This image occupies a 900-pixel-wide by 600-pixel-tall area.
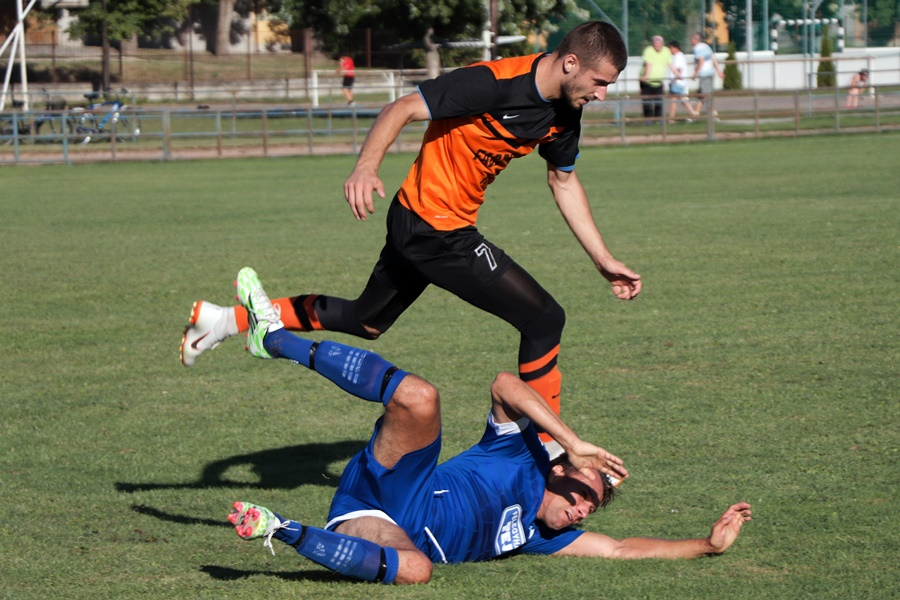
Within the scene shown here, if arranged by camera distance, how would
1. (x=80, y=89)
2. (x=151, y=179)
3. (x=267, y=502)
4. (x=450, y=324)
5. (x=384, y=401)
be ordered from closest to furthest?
(x=384, y=401), (x=267, y=502), (x=450, y=324), (x=151, y=179), (x=80, y=89)

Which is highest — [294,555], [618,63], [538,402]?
[618,63]

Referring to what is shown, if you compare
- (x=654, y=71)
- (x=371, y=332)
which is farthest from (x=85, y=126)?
(x=371, y=332)

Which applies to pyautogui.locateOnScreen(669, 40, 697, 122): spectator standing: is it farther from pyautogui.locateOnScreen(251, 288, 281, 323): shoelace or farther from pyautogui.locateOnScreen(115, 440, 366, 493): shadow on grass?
pyautogui.locateOnScreen(251, 288, 281, 323): shoelace

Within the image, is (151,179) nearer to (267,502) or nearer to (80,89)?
(267,502)

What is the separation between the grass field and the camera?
501cm

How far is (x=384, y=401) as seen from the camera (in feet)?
16.9

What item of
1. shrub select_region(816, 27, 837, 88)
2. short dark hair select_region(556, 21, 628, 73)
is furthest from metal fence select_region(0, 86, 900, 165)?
short dark hair select_region(556, 21, 628, 73)

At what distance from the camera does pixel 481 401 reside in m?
7.79

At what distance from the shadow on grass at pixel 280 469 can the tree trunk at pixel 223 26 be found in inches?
2228

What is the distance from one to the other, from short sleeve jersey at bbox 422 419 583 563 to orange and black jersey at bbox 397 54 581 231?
1103 mm

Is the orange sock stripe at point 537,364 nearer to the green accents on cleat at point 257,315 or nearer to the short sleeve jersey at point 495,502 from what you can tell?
the short sleeve jersey at point 495,502

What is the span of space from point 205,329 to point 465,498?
6.22ft

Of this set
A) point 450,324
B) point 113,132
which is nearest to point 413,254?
point 450,324

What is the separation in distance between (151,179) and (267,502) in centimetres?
2011
